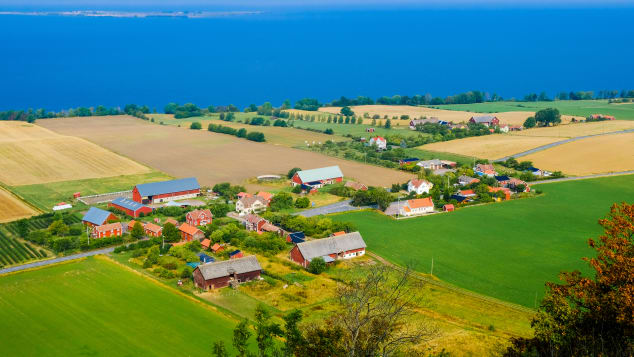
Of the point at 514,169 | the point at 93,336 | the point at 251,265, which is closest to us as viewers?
the point at 93,336

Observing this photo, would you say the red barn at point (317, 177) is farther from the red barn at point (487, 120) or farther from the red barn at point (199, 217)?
the red barn at point (487, 120)

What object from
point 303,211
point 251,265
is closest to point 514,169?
point 303,211

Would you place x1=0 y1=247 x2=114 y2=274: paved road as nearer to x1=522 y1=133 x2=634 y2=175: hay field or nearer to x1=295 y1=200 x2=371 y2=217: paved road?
x1=295 y1=200 x2=371 y2=217: paved road

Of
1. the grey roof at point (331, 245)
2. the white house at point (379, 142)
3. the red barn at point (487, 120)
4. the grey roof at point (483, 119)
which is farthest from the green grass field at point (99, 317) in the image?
the grey roof at point (483, 119)

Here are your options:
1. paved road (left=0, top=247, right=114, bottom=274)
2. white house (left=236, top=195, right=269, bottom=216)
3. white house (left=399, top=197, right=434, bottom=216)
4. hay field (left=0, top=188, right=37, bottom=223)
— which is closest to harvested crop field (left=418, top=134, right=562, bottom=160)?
white house (left=399, top=197, right=434, bottom=216)

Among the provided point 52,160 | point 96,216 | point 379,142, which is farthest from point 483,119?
point 96,216

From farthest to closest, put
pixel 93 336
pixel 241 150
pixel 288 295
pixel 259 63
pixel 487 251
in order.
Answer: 1. pixel 259 63
2. pixel 241 150
3. pixel 487 251
4. pixel 288 295
5. pixel 93 336

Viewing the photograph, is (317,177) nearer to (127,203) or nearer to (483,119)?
(127,203)

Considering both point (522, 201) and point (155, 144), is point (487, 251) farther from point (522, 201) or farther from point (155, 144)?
point (155, 144)
